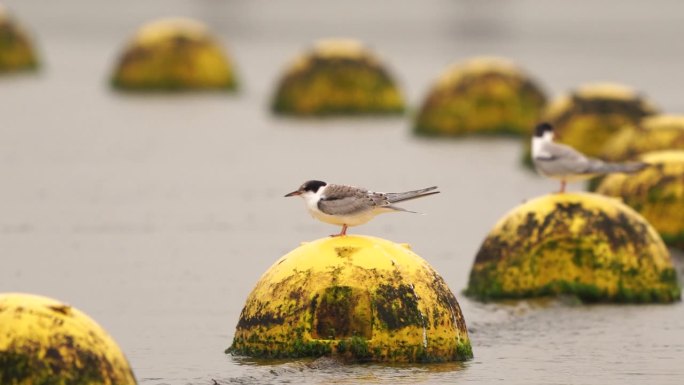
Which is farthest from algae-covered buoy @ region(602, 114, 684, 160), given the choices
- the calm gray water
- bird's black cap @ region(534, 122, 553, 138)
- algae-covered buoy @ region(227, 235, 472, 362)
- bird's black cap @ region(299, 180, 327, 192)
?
algae-covered buoy @ region(227, 235, 472, 362)

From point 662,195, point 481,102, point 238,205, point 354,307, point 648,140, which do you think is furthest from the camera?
point 481,102

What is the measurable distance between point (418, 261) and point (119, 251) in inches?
256

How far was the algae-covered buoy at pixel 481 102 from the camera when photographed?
1136 inches

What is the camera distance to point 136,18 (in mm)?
58844

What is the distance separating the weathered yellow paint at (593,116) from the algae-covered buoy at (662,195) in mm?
5295

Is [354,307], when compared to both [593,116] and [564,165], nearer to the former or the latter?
[564,165]

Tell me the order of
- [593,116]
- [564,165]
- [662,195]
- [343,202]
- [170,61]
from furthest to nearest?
[170,61]
[593,116]
[662,195]
[564,165]
[343,202]

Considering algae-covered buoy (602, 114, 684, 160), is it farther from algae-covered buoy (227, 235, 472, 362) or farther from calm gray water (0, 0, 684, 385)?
algae-covered buoy (227, 235, 472, 362)

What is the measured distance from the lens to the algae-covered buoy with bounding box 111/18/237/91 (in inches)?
1377

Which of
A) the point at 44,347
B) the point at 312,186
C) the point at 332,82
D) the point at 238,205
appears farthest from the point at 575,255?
the point at 332,82

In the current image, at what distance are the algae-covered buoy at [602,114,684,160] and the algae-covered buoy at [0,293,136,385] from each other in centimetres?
1165

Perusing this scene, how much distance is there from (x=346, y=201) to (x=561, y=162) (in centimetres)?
367

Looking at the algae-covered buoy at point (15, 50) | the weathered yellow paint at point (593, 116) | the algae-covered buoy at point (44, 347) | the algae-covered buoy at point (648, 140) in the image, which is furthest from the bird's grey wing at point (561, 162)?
the algae-covered buoy at point (15, 50)

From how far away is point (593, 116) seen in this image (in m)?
24.9
